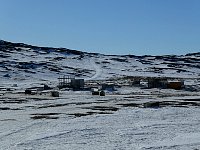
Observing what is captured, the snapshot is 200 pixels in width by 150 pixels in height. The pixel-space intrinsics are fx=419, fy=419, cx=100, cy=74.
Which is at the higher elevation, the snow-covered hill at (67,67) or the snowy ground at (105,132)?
the snow-covered hill at (67,67)

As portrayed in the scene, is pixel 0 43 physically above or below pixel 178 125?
above

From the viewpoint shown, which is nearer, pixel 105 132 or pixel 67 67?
pixel 105 132

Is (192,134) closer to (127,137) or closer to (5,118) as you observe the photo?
(127,137)

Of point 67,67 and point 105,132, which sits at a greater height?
point 67,67

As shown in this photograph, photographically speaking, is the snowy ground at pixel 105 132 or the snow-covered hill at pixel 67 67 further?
the snow-covered hill at pixel 67 67

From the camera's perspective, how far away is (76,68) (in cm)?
13688

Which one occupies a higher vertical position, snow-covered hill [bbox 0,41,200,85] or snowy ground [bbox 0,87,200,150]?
snow-covered hill [bbox 0,41,200,85]

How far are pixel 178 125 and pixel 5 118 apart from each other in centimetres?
1066

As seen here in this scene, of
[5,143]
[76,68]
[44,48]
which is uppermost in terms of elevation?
[44,48]

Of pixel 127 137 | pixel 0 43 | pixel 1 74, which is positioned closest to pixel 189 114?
pixel 127 137

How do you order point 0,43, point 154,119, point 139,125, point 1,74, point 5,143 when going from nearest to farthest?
point 5,143 < point 139,125 < point 154,119 < point 1,74 < point 0,43

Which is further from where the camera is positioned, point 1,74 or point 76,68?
point 76,68

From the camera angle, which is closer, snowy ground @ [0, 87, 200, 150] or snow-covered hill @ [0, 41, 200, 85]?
snowy ground @ [0, 87, 200, 150]

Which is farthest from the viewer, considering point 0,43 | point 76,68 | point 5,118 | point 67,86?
point 0,43
